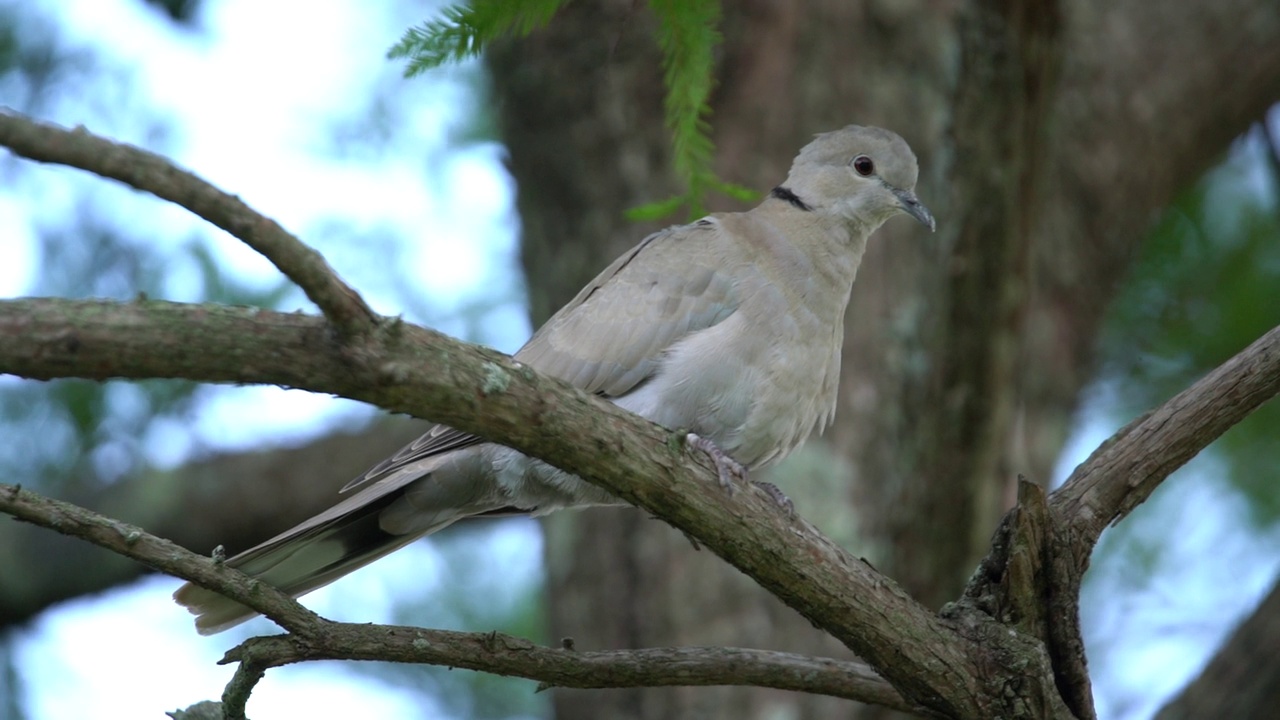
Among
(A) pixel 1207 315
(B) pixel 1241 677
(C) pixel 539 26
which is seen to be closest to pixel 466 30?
(C) pixel 539 26

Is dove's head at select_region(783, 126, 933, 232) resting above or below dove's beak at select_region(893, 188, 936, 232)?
above

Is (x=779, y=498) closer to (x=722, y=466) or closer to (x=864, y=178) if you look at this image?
(x=722, y=466)

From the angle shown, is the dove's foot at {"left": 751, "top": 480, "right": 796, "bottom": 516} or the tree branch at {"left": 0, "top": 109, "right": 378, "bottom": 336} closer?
the tree branch at {"left": 0, "top": 109, "right": 378, "bottom": 336}

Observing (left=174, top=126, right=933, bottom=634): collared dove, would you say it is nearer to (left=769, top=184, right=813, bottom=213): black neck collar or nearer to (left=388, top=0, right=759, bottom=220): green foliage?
(left=769, top=184, right=813, bottom=213): black neck collar

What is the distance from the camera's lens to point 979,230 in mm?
3971

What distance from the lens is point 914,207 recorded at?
4.10 meters

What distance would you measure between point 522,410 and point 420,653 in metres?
0.66

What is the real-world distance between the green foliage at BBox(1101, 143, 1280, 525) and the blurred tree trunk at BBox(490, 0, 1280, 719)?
0.54 meters

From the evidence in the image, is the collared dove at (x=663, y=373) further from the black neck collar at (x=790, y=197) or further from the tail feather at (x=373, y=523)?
the black neck collar at (x=790, y=197)

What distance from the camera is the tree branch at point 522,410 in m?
1.86

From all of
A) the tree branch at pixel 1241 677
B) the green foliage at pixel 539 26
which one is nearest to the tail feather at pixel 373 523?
the green foliage at pixel 539 26

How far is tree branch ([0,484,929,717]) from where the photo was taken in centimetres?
226

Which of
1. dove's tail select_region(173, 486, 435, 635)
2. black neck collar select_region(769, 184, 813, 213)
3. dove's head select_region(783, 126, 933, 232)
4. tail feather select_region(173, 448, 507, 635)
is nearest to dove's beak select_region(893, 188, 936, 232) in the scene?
dove's head select_region(783, 126, 933, 232)

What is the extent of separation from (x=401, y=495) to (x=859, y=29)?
3132 mm
